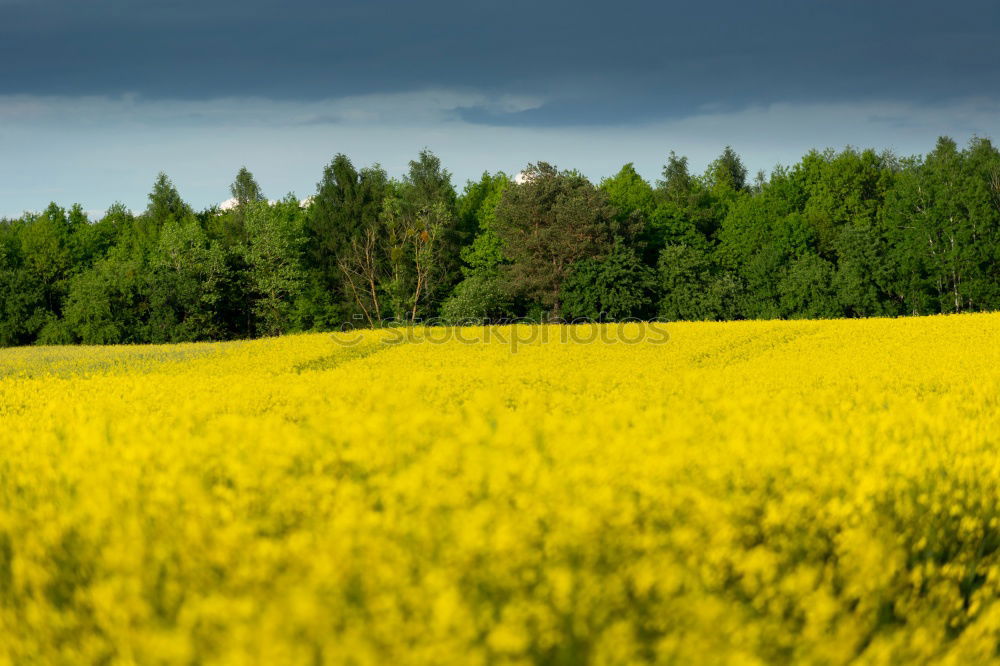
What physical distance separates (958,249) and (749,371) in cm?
4523

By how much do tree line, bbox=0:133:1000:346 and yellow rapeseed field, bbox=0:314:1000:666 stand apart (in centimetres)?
4937

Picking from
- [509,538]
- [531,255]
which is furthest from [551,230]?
[509,538]

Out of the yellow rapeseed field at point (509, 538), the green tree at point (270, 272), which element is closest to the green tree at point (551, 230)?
the green tree at point (270, 272)

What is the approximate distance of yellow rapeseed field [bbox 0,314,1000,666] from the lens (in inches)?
143

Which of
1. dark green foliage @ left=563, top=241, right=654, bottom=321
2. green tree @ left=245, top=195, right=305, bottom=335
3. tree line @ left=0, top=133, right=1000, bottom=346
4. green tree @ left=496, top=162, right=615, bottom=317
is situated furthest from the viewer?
green tree @ left=245, top=195, right=305, bottom=335

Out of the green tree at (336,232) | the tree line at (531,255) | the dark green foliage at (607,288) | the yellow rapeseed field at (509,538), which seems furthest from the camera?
the green tree at (336,232)

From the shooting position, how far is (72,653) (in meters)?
3.83

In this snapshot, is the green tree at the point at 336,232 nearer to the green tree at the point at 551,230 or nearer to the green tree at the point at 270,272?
the green tree at the point at 270,272

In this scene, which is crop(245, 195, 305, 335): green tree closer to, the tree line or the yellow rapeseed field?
the tree line

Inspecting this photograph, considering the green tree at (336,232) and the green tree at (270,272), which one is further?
the green tree at (336,232)

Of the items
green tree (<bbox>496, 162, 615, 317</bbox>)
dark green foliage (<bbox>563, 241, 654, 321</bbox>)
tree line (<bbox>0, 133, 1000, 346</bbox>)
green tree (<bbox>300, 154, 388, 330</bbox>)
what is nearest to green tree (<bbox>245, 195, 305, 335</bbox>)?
tree line (<bbox>0, 133, 1000, 346</bbox>)

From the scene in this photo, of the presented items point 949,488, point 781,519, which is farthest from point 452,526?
point 949,488

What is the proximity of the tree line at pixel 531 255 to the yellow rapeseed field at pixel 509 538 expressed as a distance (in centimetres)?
4937

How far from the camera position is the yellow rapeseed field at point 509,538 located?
3.63 metres
